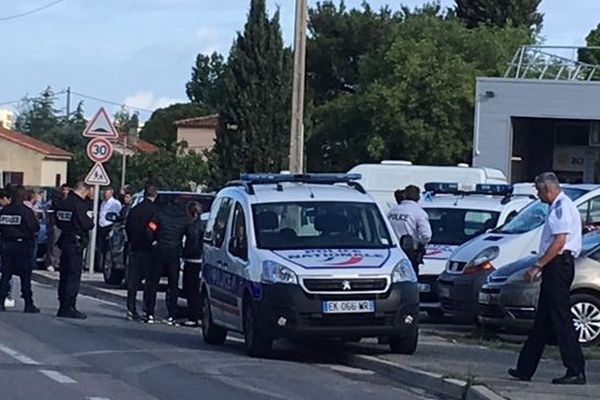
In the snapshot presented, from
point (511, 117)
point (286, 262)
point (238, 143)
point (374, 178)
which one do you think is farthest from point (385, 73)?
point (286, 262)

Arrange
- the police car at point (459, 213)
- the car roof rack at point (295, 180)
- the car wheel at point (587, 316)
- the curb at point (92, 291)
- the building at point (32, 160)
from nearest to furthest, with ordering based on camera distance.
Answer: the car wheel at point (587, 316) → the car roof rack at point (295, 180) → the police car at point (459, 213) → the curb at point (92, 291) → the building at point (32, 160)

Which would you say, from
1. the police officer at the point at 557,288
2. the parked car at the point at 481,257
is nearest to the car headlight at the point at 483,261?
the parked car at the point at 481,257

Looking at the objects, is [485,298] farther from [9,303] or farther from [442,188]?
[9,303]

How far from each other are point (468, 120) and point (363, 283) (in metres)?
47.5

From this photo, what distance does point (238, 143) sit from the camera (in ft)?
167

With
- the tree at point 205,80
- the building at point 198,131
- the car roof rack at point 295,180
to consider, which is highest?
the tree at point 205,80

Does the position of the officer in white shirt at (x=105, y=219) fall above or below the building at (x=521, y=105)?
below

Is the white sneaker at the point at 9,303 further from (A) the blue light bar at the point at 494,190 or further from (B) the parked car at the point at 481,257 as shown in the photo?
(A) the blue light bar at the point at 494,190

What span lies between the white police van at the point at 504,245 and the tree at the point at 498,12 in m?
64.2

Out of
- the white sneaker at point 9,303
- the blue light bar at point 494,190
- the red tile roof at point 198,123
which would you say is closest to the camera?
the blue light bar at point 494,190

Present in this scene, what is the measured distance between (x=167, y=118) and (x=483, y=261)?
90.3 meters

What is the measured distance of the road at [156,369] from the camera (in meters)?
13.6

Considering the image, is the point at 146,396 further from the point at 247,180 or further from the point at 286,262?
the point at 247,180

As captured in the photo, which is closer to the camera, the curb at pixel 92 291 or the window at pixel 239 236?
the window at pixel 239 236
